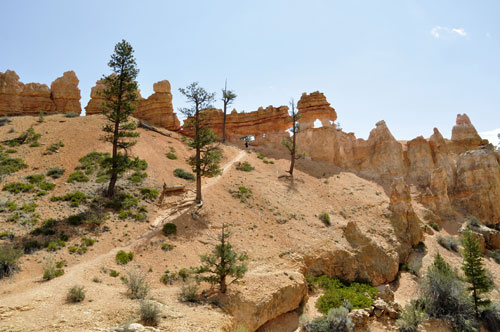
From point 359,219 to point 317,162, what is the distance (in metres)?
13.4

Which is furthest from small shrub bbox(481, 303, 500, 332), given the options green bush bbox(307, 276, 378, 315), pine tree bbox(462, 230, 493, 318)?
green bush bbox(307, 276, 378, 315)

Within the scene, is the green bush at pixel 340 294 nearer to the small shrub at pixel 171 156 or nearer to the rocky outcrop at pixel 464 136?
the small shrub at pixel 171 156

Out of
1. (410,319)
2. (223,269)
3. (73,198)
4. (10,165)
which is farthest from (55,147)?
(410,319)

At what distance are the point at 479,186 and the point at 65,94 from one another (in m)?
57.8

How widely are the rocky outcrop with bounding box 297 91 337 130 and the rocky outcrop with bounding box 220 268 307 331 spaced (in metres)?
27.1

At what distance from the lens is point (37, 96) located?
143 ft

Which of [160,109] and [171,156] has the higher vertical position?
[160,109]

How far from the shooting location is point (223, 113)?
4853cm

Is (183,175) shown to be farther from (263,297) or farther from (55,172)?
(263,297)

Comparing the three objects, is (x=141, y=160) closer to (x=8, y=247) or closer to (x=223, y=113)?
(x=8, y=247)

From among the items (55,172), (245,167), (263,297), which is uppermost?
(245,167)

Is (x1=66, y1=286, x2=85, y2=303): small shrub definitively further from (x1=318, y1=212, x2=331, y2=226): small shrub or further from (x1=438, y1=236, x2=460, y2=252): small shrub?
(x1=438, y1=236, x2=460, y2=252): small shrub

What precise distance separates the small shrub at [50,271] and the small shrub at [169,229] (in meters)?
6.62

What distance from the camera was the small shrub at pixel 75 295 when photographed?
12.2 meters
